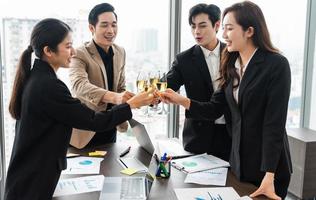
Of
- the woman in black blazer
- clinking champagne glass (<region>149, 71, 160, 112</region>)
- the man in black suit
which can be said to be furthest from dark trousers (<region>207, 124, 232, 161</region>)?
the woman in black blazer

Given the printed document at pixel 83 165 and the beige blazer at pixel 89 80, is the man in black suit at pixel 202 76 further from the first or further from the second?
the printed document at pixel 83 165

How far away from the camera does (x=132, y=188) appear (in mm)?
1620

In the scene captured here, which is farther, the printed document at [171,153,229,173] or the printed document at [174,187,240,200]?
the printed document at [171,153,229,173]

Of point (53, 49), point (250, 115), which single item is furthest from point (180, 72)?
point (53, 49)

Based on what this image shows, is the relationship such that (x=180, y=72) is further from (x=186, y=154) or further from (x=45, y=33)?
(x=45, y=33)

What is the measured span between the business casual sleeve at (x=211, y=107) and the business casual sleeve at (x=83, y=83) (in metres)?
0.62

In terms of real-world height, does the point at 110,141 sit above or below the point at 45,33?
below

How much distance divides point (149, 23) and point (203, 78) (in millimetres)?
1428

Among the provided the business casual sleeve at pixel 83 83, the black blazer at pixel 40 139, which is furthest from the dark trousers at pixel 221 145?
the black blazer at pixel 40 139

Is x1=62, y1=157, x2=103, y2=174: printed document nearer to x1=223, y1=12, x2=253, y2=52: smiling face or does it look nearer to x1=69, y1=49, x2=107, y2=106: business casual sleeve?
x1=69, y1=49, x2=107, y2=106: business casual sleeve

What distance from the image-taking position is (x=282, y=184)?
1811 mm

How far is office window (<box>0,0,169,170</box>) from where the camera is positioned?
10.4ft

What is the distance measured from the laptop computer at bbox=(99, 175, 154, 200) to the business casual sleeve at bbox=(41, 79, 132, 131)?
11.3 inches

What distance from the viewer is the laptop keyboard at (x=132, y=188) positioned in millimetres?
1534
